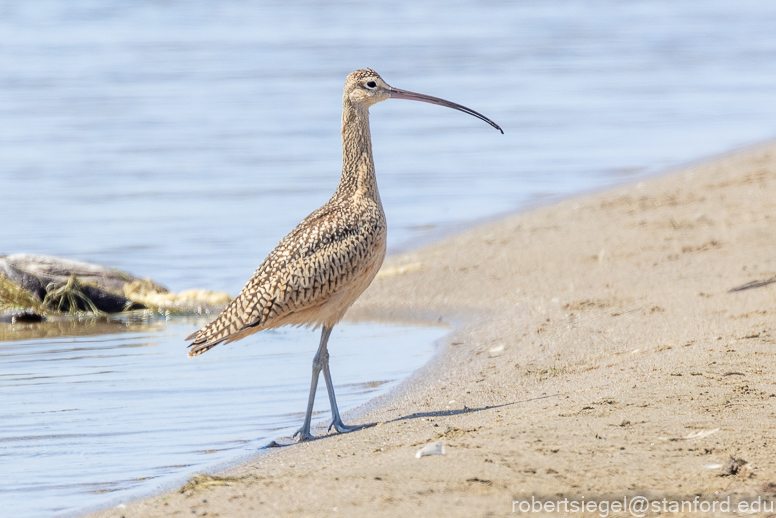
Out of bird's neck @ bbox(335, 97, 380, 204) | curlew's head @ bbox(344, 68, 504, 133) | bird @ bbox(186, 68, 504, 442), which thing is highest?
curlew's head @ bbox(344, 68, 504, 133)

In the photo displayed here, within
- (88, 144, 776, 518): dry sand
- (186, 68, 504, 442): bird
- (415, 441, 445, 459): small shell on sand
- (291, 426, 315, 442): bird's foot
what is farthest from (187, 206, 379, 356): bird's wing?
(415, 441, 445, 459): small shell on sand

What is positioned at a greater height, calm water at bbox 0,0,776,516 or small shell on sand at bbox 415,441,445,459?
calm water at bbox 0,0,776,516

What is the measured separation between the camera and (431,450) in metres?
4.16

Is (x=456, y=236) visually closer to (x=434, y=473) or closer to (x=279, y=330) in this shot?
(x=279, y=330)

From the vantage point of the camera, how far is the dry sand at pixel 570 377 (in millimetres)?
3848

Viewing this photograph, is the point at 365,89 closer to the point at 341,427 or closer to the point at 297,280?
the point at 297,280

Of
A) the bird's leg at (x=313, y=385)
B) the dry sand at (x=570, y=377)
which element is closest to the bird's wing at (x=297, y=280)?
the bird's leg at (x=313, y=385)

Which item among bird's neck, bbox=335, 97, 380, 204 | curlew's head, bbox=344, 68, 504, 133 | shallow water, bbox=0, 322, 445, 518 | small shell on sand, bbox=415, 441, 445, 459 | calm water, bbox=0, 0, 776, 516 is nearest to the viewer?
small shell on sand, bbox=415, 441, 445, 459

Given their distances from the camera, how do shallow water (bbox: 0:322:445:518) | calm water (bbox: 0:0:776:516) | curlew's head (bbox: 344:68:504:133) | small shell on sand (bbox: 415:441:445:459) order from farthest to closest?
calm water (bbox: 0:0:776:516) → curlew's head (bbox: 344:68:504:133) → shallow water (bbox: 0:322:445:518) → small shell on sand (bbox: 415:441:445:459)

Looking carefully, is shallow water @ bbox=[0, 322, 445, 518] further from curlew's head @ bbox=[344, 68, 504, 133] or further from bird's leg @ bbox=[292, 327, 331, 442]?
curlew's head @ bbox=[344, 68, 504, 133]

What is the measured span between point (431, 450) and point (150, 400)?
2.37 meters

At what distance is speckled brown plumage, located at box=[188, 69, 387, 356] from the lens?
5.27 m

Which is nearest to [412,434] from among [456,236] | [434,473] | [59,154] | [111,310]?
[434,473]

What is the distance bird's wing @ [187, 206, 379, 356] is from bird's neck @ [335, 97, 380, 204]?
0.34 m
